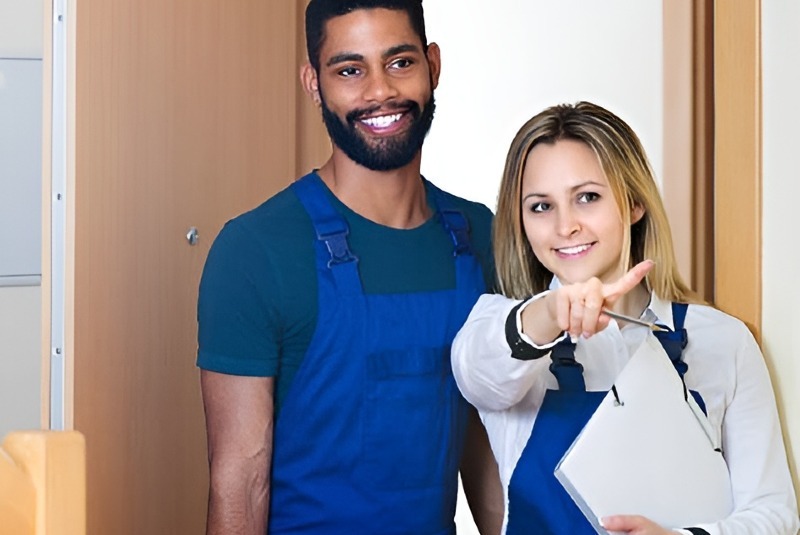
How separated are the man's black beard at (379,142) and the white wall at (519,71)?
3.08 ft

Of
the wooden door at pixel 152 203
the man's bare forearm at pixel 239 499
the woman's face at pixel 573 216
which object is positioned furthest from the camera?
the wooden door at pixel 152 203

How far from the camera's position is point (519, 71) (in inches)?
126

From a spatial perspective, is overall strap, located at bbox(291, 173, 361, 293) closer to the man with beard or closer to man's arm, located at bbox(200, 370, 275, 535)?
the man with beard

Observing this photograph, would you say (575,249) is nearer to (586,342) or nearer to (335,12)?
(586,342)

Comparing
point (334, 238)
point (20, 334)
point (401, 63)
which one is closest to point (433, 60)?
point (401, 63)

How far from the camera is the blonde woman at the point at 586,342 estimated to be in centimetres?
126

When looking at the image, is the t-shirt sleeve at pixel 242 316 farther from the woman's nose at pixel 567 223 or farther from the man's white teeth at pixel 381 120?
the woman's nose at pixel 567 223

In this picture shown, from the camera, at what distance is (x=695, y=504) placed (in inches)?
47.9

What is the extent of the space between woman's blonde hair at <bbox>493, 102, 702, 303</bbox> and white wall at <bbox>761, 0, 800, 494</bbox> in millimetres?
100

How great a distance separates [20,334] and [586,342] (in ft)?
6.03

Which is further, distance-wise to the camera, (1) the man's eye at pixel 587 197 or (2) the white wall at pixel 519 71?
(2) the white wall at pixel 519 71

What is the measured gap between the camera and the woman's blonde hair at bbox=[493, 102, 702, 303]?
1348 millimetres

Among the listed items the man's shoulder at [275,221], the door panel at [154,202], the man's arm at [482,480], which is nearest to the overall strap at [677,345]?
the man's arm at [482,480]

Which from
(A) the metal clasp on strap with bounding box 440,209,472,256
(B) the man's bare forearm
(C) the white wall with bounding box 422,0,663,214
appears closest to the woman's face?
(A) the metal clasp on strap with bounding box 440,209,472,256
